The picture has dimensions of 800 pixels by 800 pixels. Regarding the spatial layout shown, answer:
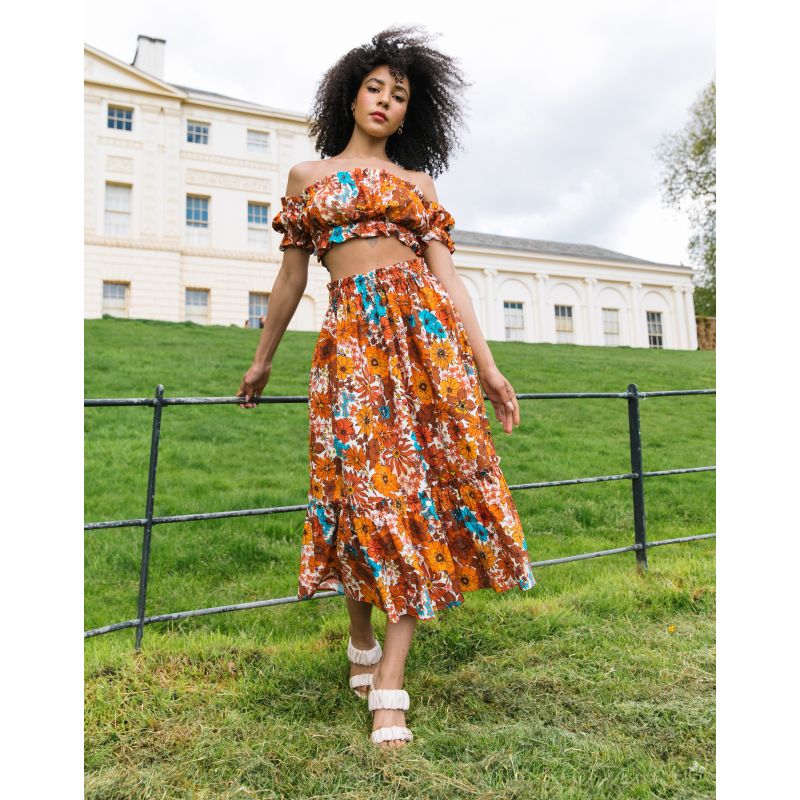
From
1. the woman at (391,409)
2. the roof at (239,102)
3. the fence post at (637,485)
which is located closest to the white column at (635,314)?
the roof at (239,102)

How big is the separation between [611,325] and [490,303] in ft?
19.5

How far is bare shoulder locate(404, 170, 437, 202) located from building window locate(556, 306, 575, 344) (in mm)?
25575

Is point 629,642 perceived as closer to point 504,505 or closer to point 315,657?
point 504,505

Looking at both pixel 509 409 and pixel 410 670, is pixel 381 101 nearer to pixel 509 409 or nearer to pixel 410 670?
pixel 509 409

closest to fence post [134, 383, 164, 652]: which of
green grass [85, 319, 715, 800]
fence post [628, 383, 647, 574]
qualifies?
green grass [85, 319, 715, 800]

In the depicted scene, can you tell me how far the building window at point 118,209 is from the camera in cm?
2103

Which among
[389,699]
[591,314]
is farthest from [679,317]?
[389,699]

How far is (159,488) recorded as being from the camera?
18.8 ft

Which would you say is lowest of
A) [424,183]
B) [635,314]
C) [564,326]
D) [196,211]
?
[424,183]

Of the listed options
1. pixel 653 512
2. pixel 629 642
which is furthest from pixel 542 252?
pixel 629 642

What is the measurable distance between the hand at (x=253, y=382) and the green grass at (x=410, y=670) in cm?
98

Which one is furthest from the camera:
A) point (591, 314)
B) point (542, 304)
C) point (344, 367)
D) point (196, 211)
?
point (591, 314)

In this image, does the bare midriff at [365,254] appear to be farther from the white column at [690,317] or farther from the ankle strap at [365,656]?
the white column at [690,317]

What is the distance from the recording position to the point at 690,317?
2900cm
